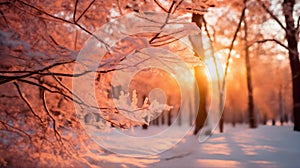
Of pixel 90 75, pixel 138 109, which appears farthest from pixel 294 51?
pixel 90 75

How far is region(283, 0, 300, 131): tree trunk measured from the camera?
13.7m

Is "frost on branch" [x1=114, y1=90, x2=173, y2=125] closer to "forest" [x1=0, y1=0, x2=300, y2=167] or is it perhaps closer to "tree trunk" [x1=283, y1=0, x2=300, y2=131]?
"forest" [x1=0, y1=0, x2=300, y2=167]

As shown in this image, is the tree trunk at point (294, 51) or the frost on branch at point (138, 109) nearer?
the frost on branch at point (138, 109)

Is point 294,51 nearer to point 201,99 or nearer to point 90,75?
point 201,99

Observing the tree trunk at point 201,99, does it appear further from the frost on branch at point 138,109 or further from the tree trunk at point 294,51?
the frost on branch at point 138,109

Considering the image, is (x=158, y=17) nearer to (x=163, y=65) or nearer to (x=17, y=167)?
(x=163, y=65)

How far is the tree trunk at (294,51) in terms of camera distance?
13700 millimetres

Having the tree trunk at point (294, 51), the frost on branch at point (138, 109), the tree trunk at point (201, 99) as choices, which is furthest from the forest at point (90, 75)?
the tree trunk at point (294, 51)

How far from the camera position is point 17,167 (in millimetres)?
5965

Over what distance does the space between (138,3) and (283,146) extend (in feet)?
27.1

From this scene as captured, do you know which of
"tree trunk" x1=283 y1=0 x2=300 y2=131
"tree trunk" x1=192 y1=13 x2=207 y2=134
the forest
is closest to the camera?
the forest

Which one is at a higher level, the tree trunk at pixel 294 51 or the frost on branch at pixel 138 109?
the tree trunk at pixel 294 51

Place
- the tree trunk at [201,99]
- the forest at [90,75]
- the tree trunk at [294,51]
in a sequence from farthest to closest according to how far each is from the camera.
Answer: the tree trunk at [201,99], the tree trunk at [294,51], the forest at [90,75]

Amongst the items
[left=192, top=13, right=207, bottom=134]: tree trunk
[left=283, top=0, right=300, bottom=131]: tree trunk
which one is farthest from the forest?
[left=283, top=0, right=300, bottom=131]: tree trunk
